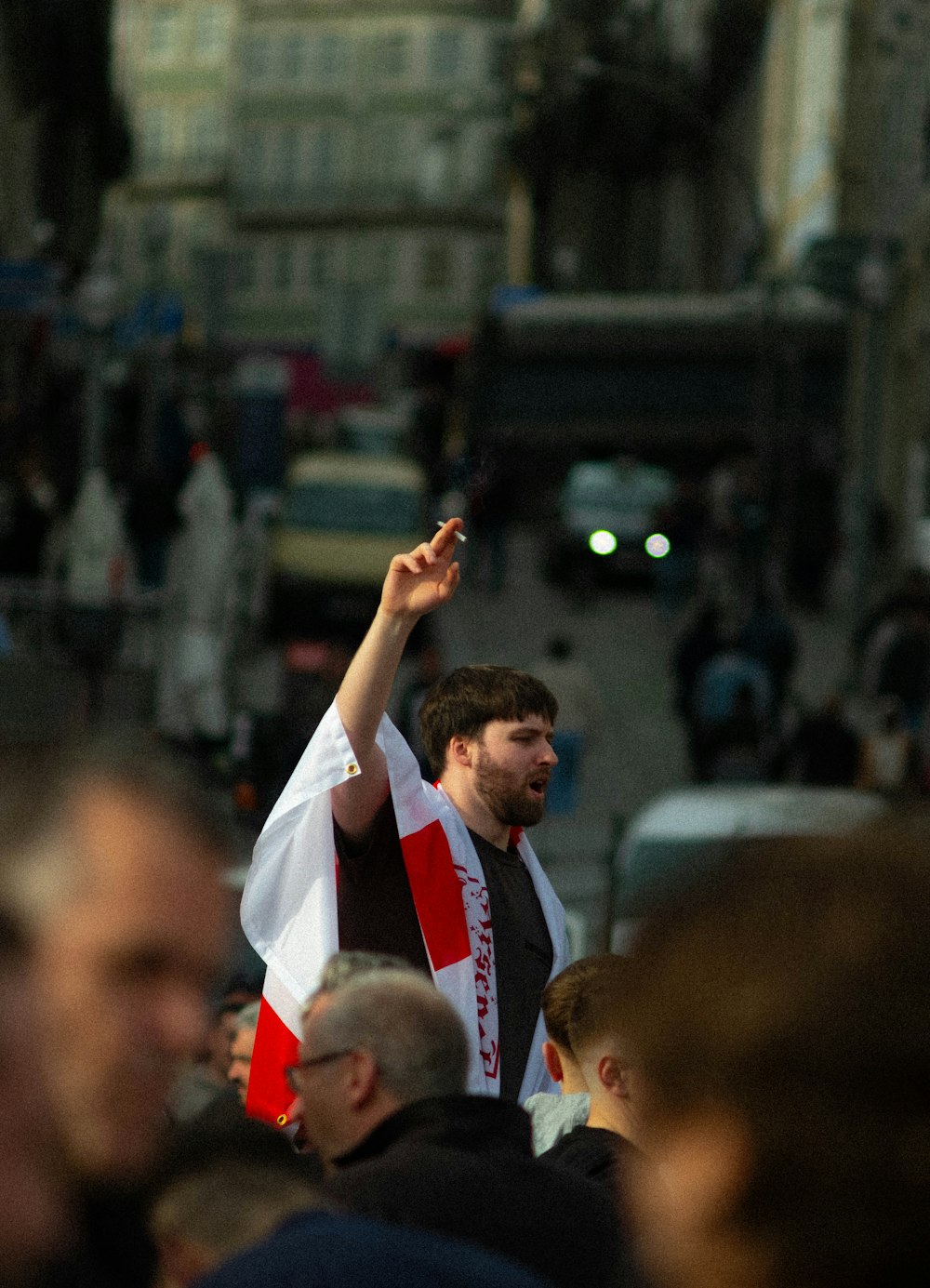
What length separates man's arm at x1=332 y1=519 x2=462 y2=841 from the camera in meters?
4.23

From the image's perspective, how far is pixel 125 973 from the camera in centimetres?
181

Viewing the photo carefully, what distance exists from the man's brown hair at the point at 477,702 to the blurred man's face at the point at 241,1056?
1079 millimetres

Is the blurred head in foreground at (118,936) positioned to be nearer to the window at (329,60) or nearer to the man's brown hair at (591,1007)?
the man's brown hair at (591,1007)

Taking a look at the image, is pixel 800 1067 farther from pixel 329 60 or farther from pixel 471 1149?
pixel 329 60

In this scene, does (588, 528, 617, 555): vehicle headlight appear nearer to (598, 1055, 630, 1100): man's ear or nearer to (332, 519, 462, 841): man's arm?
(332, 519, 462, 841): man's arm

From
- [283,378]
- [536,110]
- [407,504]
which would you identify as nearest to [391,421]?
[283,378]

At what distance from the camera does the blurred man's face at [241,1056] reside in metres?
5.46

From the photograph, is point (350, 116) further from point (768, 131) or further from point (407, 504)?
point (407, 504)

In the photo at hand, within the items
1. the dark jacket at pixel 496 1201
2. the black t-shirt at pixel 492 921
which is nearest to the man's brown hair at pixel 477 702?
the black t-shirt at pixel 492 921

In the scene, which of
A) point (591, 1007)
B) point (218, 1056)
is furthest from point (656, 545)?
point (591, 1007)

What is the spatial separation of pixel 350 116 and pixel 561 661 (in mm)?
70793

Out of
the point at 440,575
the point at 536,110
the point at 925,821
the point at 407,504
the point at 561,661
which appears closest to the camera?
the point at 925,821

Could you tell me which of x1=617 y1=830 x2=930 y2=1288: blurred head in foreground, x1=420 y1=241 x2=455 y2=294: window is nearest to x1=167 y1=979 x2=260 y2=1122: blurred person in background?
x1=617 y1=830 x2=930 y2=1288: blurred head in foreground

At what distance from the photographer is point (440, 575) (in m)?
4.32
